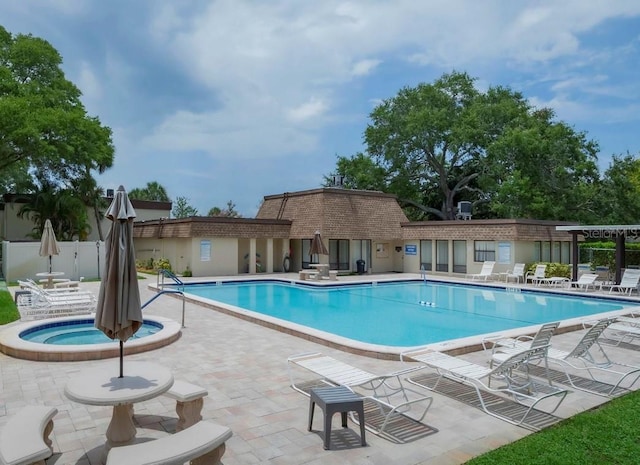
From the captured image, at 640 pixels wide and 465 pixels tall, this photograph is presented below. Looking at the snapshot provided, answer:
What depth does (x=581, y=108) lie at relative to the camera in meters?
34.9

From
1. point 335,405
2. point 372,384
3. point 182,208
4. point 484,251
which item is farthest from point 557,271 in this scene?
point 182,208

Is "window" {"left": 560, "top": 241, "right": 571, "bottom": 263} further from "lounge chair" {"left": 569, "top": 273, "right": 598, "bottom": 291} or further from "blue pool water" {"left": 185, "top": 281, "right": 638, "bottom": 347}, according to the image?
"blue pool water" {"left": 185, "top": 281, "right": 638, "bottom": 347}

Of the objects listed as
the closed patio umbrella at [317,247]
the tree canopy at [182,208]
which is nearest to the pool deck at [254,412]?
the closed patio umbrella at [317,247]

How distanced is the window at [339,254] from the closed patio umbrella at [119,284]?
73.8 feet

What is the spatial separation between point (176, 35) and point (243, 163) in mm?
29914

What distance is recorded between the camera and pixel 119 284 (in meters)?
4.80

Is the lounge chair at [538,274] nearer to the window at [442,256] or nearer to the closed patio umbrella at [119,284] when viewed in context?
the window at [442,256]

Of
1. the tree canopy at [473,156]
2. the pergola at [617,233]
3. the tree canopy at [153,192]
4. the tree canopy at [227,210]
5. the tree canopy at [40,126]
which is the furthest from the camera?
the tree canopy at [153,192]

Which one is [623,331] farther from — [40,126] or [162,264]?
[40,126]

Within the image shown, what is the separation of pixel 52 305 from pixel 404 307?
10409mm

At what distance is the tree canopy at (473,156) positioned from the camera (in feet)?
109

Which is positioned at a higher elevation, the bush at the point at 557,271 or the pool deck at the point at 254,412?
the bush at the point at 557,271

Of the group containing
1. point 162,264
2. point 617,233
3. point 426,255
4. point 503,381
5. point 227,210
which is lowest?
point 503,381

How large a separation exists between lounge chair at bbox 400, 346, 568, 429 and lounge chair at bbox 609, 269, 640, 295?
13647 mm
